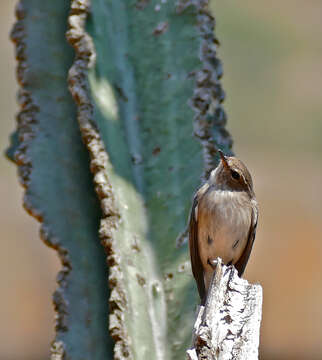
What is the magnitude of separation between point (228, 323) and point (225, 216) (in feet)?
6.34

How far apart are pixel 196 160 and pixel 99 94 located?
26.6 inches

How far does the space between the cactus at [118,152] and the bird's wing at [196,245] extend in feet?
0.18

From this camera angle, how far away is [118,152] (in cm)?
600

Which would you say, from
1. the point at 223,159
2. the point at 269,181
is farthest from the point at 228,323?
the point at 269,181

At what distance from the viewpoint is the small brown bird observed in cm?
631

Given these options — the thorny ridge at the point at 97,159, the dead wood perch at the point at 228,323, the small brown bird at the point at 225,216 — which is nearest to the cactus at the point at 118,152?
the thorny ridge at the point at 97,159

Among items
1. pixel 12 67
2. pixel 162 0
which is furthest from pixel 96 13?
pixel 12 67

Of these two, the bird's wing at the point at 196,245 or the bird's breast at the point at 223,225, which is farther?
the bird's breast at the point at 223,225

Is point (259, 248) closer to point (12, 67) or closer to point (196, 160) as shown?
point (12, 67)

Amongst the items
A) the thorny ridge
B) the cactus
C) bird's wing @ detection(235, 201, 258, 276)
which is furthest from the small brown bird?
the thorny ridge

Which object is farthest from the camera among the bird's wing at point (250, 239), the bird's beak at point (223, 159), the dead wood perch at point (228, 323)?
the bird's wing at point (250, 239)

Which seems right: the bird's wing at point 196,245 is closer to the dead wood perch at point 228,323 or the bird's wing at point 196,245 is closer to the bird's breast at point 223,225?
the bird's breast at point 223,225

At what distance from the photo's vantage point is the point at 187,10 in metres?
6.40

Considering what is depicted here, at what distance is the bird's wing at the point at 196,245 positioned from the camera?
5.75 metres
